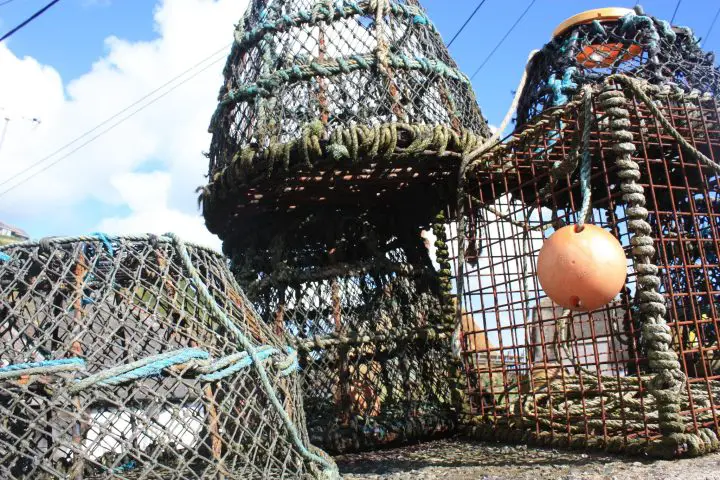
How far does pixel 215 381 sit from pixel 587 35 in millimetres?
3628

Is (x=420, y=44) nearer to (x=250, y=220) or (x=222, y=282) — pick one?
(x=250, y=220)

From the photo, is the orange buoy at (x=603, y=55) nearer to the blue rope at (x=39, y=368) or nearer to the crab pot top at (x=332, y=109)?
the crab pot top at (x=332, y=109)

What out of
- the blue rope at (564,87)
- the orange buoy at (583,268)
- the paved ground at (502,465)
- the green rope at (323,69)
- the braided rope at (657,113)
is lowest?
the paved ground at (502,465)

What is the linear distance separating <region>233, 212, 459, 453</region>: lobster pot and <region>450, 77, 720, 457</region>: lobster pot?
246 mm

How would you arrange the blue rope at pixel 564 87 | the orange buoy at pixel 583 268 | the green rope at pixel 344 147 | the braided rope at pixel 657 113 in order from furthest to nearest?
the blue rope at pixel 564 87
the green rope at pixel 344 147
the braided rope at pixel 657 113
the orange buoy at pixel 583 268

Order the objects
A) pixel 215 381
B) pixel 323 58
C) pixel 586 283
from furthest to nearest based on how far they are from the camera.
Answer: pixel 323 58 < pixel 215 381 < pixel 586 283

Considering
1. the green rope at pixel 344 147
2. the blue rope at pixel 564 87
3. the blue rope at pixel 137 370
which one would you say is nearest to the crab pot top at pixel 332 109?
the green rope at pixel 344 147

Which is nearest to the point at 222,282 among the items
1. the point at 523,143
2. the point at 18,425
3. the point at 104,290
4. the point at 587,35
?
the point at 104,290

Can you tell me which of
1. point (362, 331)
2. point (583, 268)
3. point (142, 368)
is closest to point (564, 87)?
point (362, 331)

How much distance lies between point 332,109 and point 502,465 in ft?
7.05

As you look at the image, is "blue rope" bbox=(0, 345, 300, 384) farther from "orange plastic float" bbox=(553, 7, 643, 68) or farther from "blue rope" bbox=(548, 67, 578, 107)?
"orange plastic float" bbox=(553, 7, 643, 68)

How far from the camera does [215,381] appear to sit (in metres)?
2.43

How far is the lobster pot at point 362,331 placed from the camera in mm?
3994

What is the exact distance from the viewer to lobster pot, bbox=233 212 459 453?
399cm
